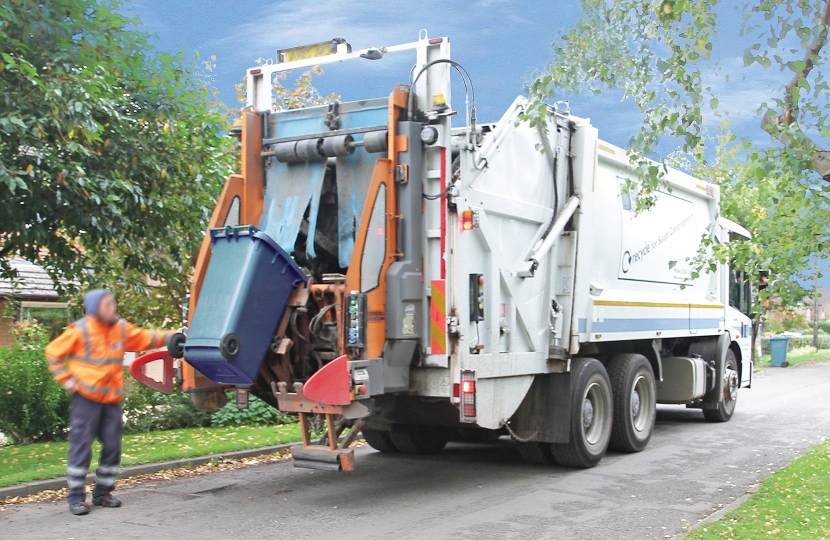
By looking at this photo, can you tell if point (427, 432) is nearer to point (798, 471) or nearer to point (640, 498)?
point (640, 498)

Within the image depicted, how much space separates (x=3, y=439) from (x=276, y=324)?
613cm

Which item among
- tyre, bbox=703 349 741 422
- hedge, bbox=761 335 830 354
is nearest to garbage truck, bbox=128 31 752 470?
tyre, bbox=703 349 741 422

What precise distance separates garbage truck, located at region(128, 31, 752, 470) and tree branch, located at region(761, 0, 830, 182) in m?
1.87

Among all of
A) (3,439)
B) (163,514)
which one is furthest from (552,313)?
(3,439)

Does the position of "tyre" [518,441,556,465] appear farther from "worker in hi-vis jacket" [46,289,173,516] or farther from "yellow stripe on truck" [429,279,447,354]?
"worker in hi-vis jacket" [46,289,173,516]

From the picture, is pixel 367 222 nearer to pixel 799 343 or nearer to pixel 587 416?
pixel 587 416

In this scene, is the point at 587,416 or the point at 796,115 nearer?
the point at 796,115

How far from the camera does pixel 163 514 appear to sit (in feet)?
23.1

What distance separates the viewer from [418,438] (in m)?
9.83

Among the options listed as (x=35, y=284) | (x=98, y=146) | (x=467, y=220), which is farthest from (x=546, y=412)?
(x=35, y=284)

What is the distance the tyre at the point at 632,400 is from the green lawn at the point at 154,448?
11.9ft

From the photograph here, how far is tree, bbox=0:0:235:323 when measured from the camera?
840 centimetres

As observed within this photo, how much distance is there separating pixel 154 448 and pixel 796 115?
706 cm

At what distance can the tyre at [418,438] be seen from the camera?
970 centimetres
